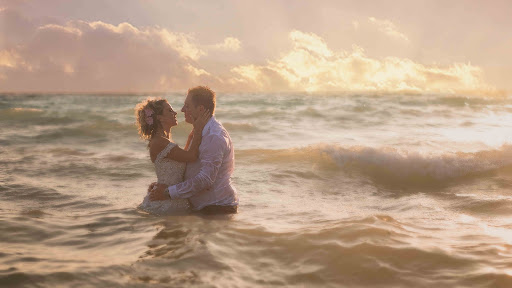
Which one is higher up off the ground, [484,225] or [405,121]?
[405,121]

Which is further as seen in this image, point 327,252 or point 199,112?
point 199,112

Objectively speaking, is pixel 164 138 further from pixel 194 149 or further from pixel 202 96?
pixel 202 96

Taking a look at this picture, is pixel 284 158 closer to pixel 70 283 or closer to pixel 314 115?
pixel 70 283

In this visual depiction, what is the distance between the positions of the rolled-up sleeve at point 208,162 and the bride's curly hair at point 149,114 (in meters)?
0.69

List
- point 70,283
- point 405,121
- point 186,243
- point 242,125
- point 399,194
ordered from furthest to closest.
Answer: point 405,121 < point 242,125 < point 399,194 < point 186,243 < point 70,283

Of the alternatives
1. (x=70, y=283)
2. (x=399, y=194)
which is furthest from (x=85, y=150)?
(x=70, y=283)

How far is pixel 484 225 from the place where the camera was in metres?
6.42

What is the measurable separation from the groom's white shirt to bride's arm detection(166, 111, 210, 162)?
6cm

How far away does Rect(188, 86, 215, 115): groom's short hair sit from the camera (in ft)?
19.1

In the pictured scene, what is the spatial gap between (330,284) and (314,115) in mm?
22658

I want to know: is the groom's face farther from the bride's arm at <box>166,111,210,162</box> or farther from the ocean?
the ocean

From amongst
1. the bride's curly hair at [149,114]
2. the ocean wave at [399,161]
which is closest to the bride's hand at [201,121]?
the bride's curly hair at [149,114]

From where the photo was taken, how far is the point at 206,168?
583 cm

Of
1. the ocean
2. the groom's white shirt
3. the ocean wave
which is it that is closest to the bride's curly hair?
the groom's white shirt
